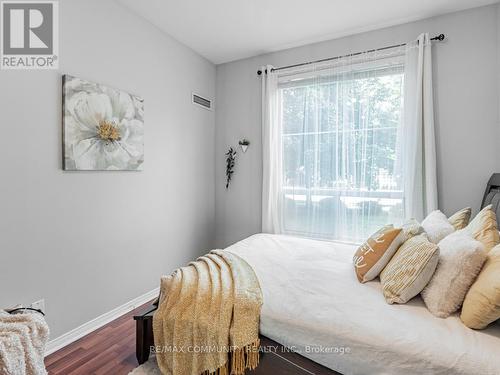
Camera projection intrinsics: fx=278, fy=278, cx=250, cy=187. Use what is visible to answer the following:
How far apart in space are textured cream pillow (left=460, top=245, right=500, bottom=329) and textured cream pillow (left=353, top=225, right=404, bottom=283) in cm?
50

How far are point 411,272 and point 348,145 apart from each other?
1753 millimetres

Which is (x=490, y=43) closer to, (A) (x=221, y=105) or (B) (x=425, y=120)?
(B) (x=425, y=120)

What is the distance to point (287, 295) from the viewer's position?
61.6 inches

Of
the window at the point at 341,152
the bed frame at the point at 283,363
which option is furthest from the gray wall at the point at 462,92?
the bed frame at the point at 283,363

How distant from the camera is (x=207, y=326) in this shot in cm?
138

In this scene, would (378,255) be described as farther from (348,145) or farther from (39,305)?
(39,305)

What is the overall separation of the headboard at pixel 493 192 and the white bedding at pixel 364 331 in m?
1.10

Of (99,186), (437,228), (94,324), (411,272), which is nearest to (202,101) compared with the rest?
(99,186)

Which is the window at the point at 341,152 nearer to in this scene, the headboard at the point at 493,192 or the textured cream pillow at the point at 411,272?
the headboard at the point at 493,192

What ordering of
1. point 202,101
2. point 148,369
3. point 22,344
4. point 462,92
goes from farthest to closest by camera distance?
point 202,101 < point 462,92 < point 148,369 < point 22,344

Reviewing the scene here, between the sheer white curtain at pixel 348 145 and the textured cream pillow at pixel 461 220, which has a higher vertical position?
the sheer white curtain at pixel 348 145

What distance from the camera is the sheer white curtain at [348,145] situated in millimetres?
2623

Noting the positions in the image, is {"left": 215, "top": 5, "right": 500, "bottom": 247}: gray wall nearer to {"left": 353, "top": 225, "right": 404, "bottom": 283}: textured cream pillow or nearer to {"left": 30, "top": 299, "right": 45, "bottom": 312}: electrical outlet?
{"left": 353, "top": 225, "right": 404, "bottom": 283}: textured cream pillow

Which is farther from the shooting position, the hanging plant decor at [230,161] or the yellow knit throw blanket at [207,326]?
the hanging plant decor at [230,161]
